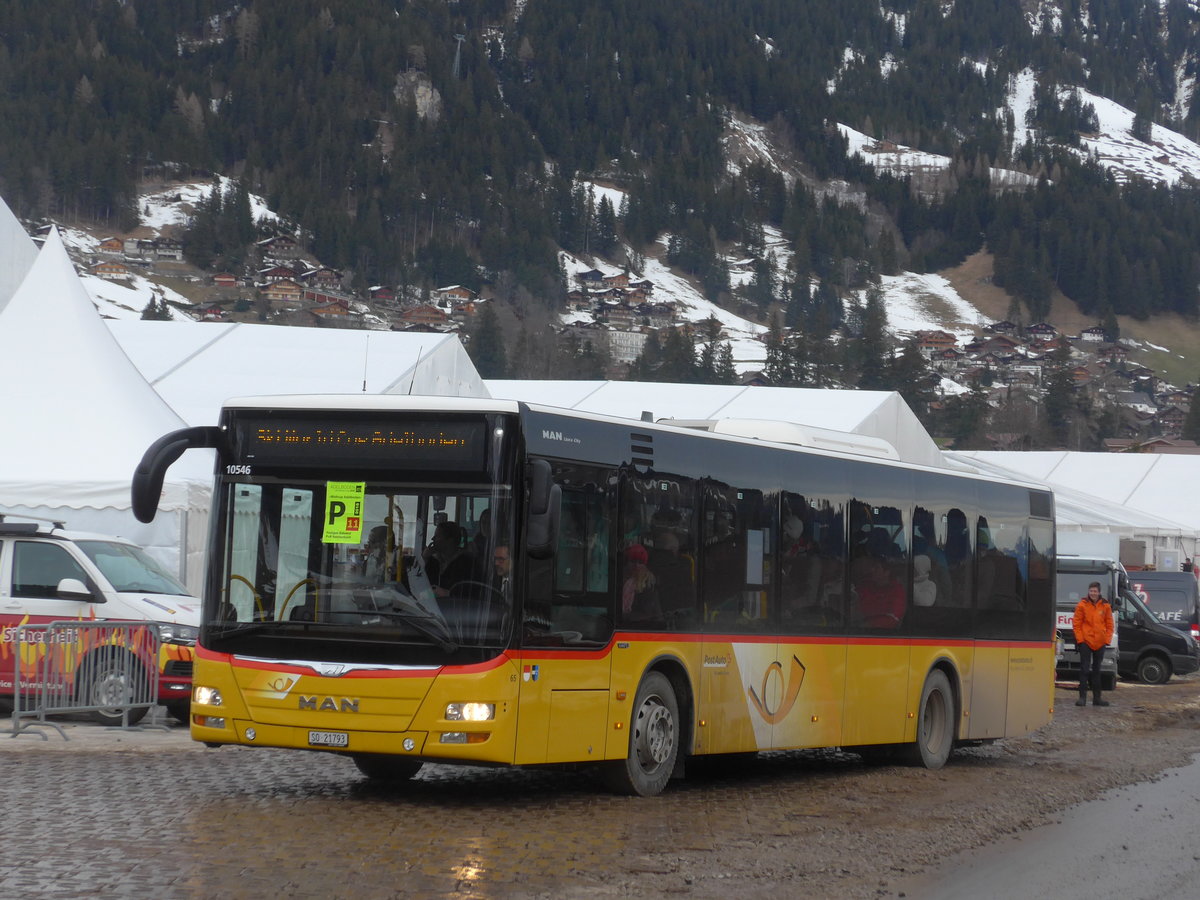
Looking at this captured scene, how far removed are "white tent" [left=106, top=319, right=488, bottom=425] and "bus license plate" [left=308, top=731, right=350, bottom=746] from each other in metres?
16.0

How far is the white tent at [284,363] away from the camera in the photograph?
26.8 metres

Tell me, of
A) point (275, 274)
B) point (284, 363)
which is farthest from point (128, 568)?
point (275, 274)

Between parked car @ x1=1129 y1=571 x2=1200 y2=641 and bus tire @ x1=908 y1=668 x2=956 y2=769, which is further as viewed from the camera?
parked car @ x1=1129 y1=571 x2=1200 y2=641

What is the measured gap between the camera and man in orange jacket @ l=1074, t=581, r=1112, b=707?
904 inches

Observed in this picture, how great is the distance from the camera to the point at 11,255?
25.7 m

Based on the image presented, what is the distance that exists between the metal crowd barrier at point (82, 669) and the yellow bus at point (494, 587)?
4.02 meters

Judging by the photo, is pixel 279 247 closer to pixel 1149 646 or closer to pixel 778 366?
pixel 778 366

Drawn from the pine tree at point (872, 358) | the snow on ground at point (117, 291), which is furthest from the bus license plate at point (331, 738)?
the pine tree at point (872, 358)

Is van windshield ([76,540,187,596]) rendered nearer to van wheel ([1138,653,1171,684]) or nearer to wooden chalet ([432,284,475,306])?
van wheel ([1138,653,1171,684])

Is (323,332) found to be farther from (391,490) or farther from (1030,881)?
(1030,881)

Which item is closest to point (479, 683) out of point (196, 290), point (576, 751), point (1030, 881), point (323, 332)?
point (576, 751)

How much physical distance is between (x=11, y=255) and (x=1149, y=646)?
2017cm

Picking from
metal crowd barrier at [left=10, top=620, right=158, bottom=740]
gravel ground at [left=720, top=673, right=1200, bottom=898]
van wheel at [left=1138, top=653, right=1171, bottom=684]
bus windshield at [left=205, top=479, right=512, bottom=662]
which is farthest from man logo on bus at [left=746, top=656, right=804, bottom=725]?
van wheel at [left=1138, top=653, right=1171, bottom=684]

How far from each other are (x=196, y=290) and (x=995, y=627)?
546 feet
